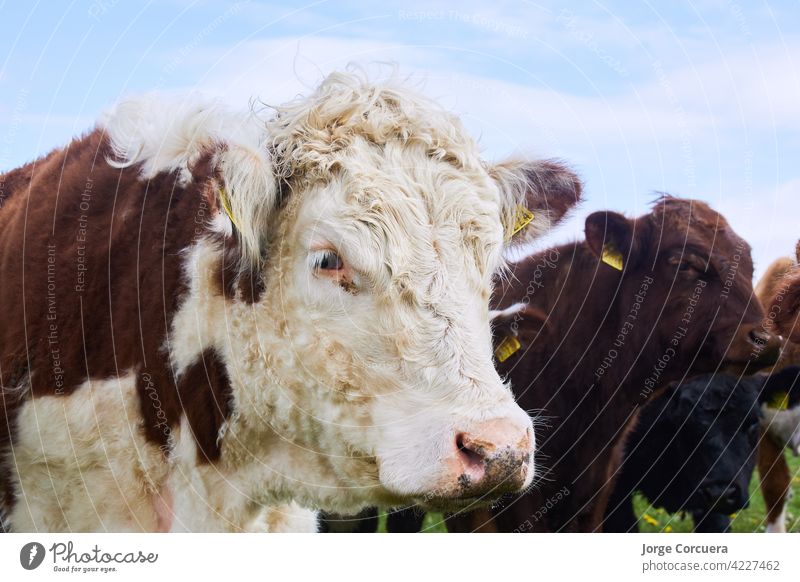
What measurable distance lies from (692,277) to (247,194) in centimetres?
375

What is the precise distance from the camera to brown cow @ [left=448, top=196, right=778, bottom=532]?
20.2 ft

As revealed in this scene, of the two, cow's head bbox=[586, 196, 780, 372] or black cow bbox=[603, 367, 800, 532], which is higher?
cow's head bbox=[586, 196, 780, 372]

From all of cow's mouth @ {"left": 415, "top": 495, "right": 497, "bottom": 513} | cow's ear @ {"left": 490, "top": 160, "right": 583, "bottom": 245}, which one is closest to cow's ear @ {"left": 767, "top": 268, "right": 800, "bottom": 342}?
cow's ear @ {"left": 490, "top": 160, "right": 583, "bottom": 245}

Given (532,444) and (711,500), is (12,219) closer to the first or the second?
(532,444)

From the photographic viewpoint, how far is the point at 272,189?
3629 mm

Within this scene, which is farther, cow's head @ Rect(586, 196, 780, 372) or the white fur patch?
cow's head @ Rect(586, 196, 780, 372)

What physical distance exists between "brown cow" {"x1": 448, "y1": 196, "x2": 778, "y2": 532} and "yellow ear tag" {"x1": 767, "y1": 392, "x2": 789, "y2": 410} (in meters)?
1.57

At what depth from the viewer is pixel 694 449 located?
22.4 feet

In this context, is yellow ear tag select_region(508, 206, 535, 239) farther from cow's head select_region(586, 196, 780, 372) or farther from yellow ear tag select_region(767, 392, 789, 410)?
yellow ear tag select_region(767, 392, 789, 410)

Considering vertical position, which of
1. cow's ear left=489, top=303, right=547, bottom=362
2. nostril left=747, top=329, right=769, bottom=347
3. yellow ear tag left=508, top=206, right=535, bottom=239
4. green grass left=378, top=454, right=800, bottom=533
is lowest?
green grass left=378, top=454, right=800, bottom=533

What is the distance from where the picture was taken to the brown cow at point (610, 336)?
20.2 feet

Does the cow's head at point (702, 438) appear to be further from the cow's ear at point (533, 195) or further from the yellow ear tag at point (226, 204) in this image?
the yellow ear tag at point (226, 204)

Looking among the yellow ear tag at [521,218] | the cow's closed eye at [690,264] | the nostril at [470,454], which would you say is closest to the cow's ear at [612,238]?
the cow's closed eye at [690,264]
